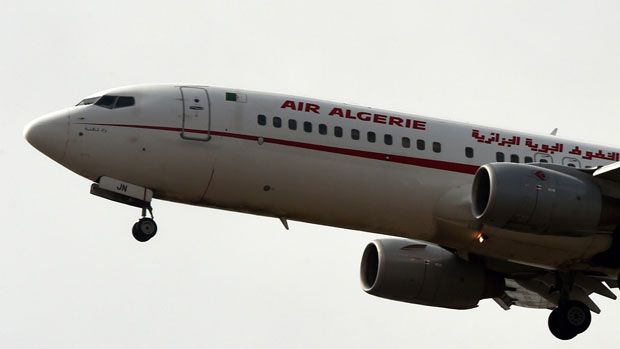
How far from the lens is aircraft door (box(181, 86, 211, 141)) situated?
143 ft

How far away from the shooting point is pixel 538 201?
41750mm

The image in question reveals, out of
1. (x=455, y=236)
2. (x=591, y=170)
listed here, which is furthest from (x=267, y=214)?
(x=591, y=170)

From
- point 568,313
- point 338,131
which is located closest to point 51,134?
point 338,131

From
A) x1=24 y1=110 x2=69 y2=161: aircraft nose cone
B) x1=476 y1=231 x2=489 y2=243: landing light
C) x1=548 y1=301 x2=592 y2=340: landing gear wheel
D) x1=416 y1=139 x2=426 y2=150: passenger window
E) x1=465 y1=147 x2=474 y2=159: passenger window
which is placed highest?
x1=416 y1=139 x2=426 y2=150: passenger window

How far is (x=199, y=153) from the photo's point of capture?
143 ft

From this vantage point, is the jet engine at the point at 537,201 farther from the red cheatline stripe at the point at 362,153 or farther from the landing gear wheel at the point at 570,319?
the landing gear wheel at the point at 570,319

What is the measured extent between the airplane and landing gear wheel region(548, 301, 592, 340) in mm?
926

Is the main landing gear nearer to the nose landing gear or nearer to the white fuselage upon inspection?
the white fuselage

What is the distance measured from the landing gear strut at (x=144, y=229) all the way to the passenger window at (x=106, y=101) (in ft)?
7.78

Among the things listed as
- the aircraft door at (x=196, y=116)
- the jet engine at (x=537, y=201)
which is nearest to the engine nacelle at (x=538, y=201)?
the jet engine at (x=537, y=201)

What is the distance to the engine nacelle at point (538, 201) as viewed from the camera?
4169cm

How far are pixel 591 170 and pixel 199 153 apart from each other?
840cm

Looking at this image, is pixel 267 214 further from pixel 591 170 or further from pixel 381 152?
pixel 591 170

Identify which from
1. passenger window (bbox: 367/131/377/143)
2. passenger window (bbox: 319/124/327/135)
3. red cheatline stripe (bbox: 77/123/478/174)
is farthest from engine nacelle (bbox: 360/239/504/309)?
passenger window (bbox: 319/124/327/135)
